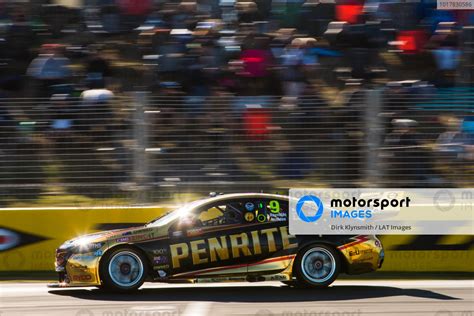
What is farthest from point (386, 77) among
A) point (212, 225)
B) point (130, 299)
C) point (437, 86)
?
point (130, 299)

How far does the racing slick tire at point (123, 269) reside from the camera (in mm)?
8672

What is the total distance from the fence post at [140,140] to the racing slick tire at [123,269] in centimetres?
251

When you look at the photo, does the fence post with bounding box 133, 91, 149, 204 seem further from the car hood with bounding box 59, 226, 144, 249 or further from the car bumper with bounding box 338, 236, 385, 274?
the car bumper with bounding box 338, 236, 385, 274

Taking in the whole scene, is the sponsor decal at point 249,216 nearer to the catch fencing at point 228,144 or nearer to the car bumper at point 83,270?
the car bumper at point 83,270

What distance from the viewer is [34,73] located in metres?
12.7

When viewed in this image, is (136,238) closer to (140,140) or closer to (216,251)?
(216,251)

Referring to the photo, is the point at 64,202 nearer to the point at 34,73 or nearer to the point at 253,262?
the point at 34,73

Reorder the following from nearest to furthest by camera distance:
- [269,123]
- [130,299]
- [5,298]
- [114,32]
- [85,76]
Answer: [130,299] → [5,298] → [269,123] → [85,76] → [114,32]

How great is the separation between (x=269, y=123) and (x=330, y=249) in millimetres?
2650

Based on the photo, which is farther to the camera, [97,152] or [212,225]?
[97,152]

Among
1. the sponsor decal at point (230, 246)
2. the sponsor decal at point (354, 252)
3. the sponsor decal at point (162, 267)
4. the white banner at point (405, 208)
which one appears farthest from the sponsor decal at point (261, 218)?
the white banner at point (405, 208)

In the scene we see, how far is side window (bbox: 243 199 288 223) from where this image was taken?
9023 millimetres

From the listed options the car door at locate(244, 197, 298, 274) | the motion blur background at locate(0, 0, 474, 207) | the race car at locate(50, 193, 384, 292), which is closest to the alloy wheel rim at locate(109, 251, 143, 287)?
the race car at locate(50, 193, 384, 292)

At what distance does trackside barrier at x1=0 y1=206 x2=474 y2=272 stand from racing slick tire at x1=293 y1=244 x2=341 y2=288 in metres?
2.50
